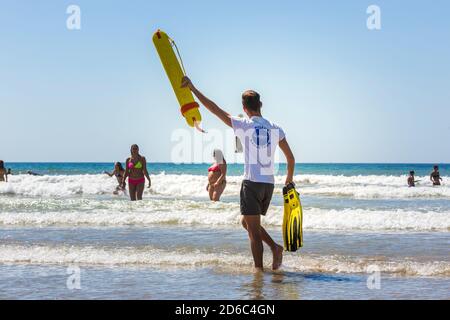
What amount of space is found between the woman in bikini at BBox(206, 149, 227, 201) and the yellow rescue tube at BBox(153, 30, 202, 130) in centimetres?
668

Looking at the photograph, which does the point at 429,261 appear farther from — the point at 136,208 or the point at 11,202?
the point at 11,202

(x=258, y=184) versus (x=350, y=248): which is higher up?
(x=258, y=184)

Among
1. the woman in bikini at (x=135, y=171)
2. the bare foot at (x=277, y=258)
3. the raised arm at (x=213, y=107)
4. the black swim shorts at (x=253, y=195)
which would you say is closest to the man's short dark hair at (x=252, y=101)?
the raised arm at (x=213, y=107)

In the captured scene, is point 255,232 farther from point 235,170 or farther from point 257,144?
point 235,170

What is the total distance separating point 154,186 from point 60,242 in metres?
19.3

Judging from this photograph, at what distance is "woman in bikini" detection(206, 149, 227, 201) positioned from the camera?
520 inches

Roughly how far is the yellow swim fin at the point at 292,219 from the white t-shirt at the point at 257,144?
0.42m

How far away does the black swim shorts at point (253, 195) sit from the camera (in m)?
5.67

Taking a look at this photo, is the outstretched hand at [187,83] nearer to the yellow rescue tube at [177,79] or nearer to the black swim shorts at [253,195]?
the yellow rescue tube at [177,79]

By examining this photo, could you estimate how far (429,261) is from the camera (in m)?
6.54

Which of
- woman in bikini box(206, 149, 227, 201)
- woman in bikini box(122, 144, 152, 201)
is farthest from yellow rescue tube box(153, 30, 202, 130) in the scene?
woman in bikini box(122, 144, 152, 201)

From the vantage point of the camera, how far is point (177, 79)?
252 inches
